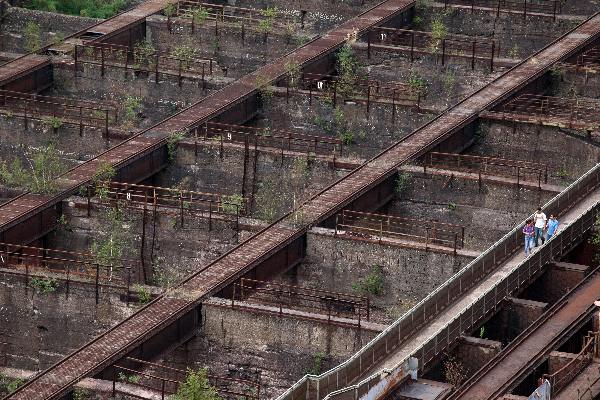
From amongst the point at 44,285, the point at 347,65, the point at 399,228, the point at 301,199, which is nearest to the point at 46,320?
the point at 44,285

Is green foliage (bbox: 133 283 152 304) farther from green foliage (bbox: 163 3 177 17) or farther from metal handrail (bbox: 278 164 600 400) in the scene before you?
A: green foliage (bbox: 163 3 177 17)

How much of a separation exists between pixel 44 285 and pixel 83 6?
77.9ft

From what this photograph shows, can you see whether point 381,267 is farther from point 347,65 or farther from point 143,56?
point 143,56

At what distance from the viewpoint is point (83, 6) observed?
80250 millimetres

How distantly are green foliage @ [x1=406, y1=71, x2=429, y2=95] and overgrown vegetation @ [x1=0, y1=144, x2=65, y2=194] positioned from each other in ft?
33.2

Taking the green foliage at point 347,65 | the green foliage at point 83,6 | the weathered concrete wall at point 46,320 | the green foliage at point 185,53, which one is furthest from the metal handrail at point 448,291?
the green foliage at point 83,6

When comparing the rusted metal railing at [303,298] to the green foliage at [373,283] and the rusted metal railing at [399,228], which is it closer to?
the green foliage at [373,283]

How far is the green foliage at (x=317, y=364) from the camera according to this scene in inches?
2203

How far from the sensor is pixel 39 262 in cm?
6031

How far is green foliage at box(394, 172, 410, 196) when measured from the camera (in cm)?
6475

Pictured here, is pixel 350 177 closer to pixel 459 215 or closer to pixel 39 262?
pixel 459 215

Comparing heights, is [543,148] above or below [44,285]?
above

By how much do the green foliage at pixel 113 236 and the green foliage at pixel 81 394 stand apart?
355 inches

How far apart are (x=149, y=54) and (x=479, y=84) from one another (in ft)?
30.1
